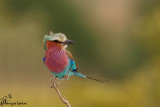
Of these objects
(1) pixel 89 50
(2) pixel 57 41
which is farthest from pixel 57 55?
(1) pixel 89 50

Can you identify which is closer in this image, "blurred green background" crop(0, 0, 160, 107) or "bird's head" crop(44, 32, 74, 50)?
"bird's head" crop(44, 32, 74, 50)

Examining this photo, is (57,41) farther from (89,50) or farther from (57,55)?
(89,50)

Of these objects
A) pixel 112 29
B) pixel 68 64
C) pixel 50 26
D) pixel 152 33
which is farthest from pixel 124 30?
pixel 68 64

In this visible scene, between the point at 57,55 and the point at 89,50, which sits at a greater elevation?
the point at 57,55

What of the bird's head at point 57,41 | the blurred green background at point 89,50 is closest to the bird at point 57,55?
the bird's head at point 57,41

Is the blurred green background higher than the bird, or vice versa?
the bird

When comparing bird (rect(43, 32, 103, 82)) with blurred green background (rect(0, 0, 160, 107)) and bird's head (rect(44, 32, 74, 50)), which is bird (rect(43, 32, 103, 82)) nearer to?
bird's head (rect(44, 32, 74, 50))

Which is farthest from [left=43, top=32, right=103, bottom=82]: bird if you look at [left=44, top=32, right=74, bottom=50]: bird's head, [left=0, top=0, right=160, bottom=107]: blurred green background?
[left=0, top=0, right=160, bottom=107]: blurred green background
